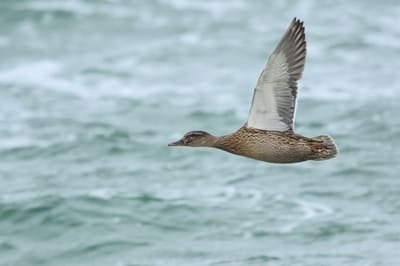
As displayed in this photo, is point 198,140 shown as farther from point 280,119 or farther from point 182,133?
point 182,133

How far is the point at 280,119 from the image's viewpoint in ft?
30.2

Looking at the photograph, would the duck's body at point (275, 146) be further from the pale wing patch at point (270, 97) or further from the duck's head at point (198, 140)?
the duck's head at point (198, 140)

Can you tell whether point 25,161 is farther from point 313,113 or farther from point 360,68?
point 360,68

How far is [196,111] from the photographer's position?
55.8 ft

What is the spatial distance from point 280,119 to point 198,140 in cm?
68

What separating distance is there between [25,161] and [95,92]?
3.18 metres

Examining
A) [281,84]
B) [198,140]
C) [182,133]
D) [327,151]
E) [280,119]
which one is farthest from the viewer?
[182,133]

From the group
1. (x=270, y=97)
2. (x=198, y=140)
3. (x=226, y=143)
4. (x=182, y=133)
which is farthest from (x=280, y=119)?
(x=182, y=133)

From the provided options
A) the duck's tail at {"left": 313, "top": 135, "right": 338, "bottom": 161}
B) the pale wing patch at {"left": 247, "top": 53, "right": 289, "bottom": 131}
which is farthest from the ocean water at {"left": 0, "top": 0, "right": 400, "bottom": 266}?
the pale wing patch at {"left": 247, "top": 53, "right": 289, "bottom": 131}

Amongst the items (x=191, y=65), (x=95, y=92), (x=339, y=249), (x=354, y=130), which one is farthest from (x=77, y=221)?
(x=191, y=65)

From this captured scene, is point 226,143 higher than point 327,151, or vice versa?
point 226,143

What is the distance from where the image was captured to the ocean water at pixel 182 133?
12.1 metres

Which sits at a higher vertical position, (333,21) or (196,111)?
(333,21)

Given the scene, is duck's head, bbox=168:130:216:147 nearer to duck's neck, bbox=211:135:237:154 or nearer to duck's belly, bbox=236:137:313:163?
duck's neck, bbox=211:135:237:154
